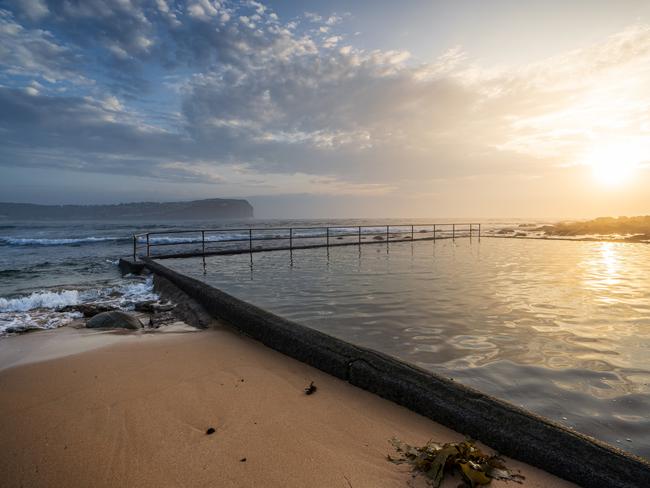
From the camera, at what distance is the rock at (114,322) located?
5590mm

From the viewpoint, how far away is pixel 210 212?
158000 millimetres

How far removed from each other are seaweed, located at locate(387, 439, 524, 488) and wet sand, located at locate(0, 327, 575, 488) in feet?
0.21

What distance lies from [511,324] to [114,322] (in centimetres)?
610

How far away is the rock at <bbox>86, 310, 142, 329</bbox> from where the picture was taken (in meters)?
5.59

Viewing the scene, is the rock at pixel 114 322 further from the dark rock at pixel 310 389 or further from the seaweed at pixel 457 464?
the seaweed at pixel 457 464

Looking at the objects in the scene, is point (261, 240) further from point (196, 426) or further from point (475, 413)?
point (475, 413)

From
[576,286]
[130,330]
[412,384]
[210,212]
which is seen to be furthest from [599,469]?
[210,212]

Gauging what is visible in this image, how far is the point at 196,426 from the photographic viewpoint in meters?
2.43

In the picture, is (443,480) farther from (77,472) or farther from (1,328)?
(1,328)

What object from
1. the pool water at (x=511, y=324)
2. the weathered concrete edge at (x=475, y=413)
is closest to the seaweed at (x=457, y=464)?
the weathered concrete edge at (x=475, y=413)

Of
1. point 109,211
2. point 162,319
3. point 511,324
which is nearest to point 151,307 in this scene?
point 162,319

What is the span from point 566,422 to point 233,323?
13.4ft

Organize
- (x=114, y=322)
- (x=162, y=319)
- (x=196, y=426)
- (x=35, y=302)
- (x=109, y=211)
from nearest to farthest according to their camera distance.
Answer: (x=196, y=426)
(x=114, y=322)
(x=162, y=319)
(x=35, y=302)
(x=109, y=211)

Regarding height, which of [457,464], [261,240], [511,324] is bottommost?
[511,324]
